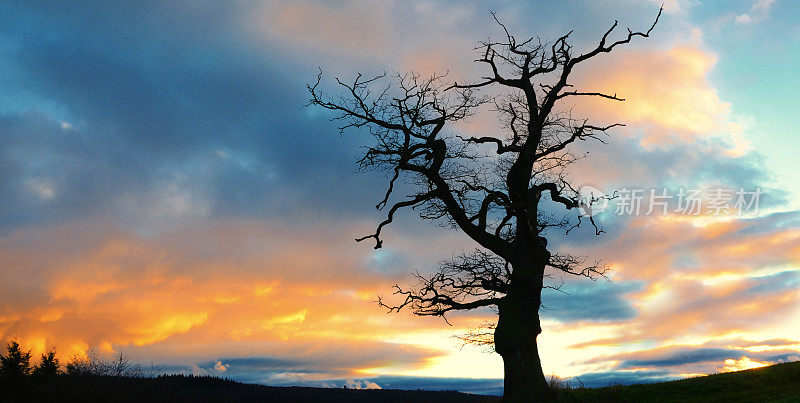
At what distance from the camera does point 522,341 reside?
64.9 ft

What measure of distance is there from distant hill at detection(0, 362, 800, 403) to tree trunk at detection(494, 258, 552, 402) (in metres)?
1.65

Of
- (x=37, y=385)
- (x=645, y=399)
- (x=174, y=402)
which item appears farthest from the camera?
(x=174, y=402)

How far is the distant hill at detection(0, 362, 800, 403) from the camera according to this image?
65.2 ft

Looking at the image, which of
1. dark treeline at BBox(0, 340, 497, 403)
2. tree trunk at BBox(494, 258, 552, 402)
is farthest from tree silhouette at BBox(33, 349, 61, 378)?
tree trunk at BBox(494, 258, 552, 402)

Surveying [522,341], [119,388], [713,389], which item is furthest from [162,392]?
[713,389]

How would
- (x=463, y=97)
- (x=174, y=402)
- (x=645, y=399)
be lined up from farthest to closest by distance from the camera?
(x=174, y=402)
(x=463, y=97)
(x=645, y=399)

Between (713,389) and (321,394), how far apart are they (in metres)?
20.8

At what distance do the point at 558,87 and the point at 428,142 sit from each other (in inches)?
211

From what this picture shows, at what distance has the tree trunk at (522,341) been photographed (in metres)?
19.6

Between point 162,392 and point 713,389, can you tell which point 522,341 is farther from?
point 162,392

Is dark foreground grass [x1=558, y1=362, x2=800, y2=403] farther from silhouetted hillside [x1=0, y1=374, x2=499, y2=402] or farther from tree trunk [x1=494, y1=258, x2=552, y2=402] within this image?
silhouetted hillside [x1=0, y1=374, x2=499, y2=402]

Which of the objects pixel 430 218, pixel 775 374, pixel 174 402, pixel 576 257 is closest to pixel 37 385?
pixel 174 402

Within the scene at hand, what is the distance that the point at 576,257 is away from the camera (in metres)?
22.0

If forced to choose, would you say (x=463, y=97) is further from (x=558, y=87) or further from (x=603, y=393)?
(x=603, y=393)
